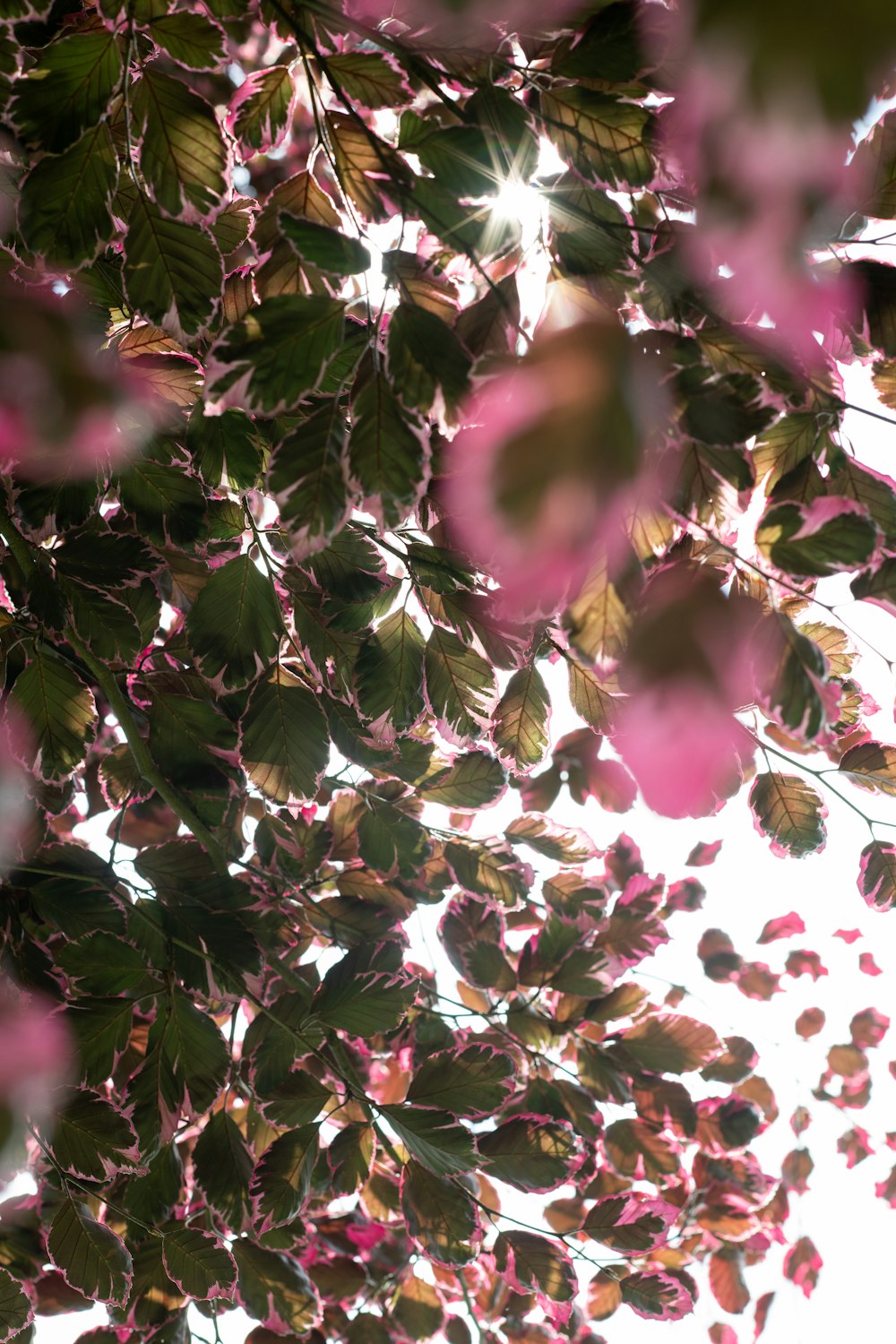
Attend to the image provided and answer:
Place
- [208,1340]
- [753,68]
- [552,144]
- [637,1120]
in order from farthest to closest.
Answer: [637,1120], [208,1340], [552,144], [753,68]

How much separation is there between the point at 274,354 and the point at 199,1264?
2.30ft

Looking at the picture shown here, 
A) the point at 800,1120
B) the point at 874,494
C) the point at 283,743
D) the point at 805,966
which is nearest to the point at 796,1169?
the point at 800,1120

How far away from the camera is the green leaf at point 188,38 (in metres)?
0.44

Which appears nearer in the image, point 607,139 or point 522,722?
point 607,139

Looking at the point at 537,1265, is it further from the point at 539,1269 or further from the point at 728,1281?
the point at 728,1281

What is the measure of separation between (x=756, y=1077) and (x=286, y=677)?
1.22m

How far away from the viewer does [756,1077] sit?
1.51 meters

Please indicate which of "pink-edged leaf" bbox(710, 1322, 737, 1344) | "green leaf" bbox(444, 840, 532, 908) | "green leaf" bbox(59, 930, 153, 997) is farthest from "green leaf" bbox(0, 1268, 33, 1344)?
"pink-edged leaf" bbox(710, 1322, 737, 1344)

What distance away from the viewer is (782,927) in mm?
1688

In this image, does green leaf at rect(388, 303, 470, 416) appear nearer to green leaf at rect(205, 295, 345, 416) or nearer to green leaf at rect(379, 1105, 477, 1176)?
green leaf at rect(205, 295, 345, 416)

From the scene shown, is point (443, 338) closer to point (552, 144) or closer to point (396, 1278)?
point (552, 144)

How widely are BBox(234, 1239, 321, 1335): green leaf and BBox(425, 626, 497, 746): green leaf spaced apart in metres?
0.54

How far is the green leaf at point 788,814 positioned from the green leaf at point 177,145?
494 mm

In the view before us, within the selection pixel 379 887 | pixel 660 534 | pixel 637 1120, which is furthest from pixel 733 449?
pixel 637 1120
